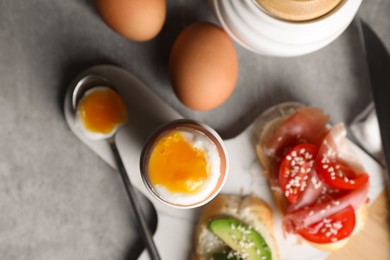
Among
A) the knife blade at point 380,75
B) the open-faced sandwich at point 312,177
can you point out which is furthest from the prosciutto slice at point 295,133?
the knife blade at point 380,75

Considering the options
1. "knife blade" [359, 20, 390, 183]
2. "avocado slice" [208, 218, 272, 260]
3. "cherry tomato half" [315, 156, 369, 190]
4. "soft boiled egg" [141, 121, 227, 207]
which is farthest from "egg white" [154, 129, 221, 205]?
"knife blade" [359, 20, 390, 183]

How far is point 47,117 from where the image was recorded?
3.55 feet

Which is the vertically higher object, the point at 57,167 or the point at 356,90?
the point at 356,90

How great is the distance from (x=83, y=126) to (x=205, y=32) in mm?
304

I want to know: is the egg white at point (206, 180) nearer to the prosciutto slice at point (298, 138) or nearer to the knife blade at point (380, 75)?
the prosciutto slice at point (298, 138)

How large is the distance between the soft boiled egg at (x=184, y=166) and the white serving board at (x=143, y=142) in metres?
0.14

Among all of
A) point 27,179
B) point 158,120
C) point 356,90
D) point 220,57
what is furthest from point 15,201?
point 356,90

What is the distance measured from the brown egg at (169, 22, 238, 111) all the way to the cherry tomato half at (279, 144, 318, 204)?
196 mm

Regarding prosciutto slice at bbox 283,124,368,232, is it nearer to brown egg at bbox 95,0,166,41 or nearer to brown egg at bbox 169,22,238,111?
brown egg at bbox 169,22,238,111

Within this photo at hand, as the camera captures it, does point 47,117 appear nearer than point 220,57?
No

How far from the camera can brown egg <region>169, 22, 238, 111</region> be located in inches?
38.0

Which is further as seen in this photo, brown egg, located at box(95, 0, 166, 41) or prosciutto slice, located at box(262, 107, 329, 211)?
prosciutto slice, located at box(262, 107, 329, 211)

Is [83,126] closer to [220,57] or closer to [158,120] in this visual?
[158,120]

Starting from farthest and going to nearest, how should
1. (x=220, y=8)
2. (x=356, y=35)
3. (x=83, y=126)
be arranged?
(x=356, y=35) < (x=83, y=126) < (x=220, y=8)
